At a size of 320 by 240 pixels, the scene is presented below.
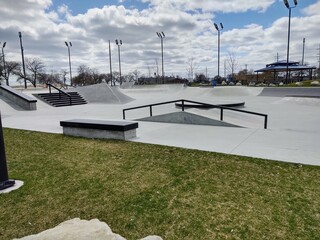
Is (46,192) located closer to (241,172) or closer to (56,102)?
(241,172)

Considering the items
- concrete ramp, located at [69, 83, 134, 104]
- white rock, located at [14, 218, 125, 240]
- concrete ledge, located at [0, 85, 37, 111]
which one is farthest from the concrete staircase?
white rock, located at [14, 218, 125, 240]

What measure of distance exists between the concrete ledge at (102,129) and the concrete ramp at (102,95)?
43.3ft

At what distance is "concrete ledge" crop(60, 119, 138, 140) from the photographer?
679cm

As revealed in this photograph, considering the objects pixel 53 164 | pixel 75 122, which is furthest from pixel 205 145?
pixel 75 122

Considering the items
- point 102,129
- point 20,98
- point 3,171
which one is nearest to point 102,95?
point 20,98

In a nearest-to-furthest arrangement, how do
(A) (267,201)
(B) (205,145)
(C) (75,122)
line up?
(A) (267,201), (B) (205,145), (C) (75,122)

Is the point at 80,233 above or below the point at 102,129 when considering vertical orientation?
below

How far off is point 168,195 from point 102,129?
3962 millimetres

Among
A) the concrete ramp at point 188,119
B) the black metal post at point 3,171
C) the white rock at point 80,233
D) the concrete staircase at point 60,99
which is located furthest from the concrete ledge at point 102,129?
the concrete staircase at point 60,99

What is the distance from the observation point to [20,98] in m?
16.4

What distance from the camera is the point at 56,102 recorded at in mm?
19359

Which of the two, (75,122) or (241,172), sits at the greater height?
(75,122)

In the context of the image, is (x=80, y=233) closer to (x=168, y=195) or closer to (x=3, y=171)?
(x=168, y=195)

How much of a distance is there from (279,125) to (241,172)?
18.6 feet
